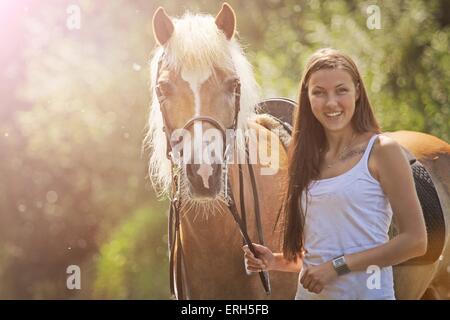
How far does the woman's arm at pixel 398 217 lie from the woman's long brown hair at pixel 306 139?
0.16 meters

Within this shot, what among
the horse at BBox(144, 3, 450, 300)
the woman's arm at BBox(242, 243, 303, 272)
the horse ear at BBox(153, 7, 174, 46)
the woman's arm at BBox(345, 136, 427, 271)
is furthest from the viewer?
the horse ear at BBox(153, 7, 174, 46)

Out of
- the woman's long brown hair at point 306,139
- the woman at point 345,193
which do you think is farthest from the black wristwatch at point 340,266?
the woman's long brown hair at point 306,139

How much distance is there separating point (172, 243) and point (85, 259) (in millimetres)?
Answer: 4689

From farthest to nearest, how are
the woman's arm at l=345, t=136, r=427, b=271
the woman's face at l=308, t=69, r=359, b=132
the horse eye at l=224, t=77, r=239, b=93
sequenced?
the horse eye at l=224, t=77, r=239, b=93, the woman's face at l=308, t=69, r=359, b=132, the woman's arm at l=345, t=136, r=427, b=271

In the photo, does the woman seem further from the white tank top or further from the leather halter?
the leather halter

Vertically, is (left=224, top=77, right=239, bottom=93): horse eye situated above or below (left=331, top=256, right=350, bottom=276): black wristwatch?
above

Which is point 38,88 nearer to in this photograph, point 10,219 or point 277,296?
point 10,219

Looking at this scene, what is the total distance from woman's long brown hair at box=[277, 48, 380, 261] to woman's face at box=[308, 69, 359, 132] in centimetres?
2

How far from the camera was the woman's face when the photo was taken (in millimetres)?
1884

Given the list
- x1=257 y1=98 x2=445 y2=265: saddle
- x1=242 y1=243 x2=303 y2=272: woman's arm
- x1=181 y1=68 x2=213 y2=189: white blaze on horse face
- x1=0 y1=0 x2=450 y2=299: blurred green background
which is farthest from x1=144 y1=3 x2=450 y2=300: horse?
x1=0 y1=0 x2=450 y2=299: blurred green background

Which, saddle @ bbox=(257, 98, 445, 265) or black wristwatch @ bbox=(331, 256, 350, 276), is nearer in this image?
black wristwatch @ bbox=(331, 256, 350, 276)

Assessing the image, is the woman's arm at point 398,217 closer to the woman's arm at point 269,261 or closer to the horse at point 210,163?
the woman's arm at point 269,261

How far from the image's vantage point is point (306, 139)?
6.52 ft
